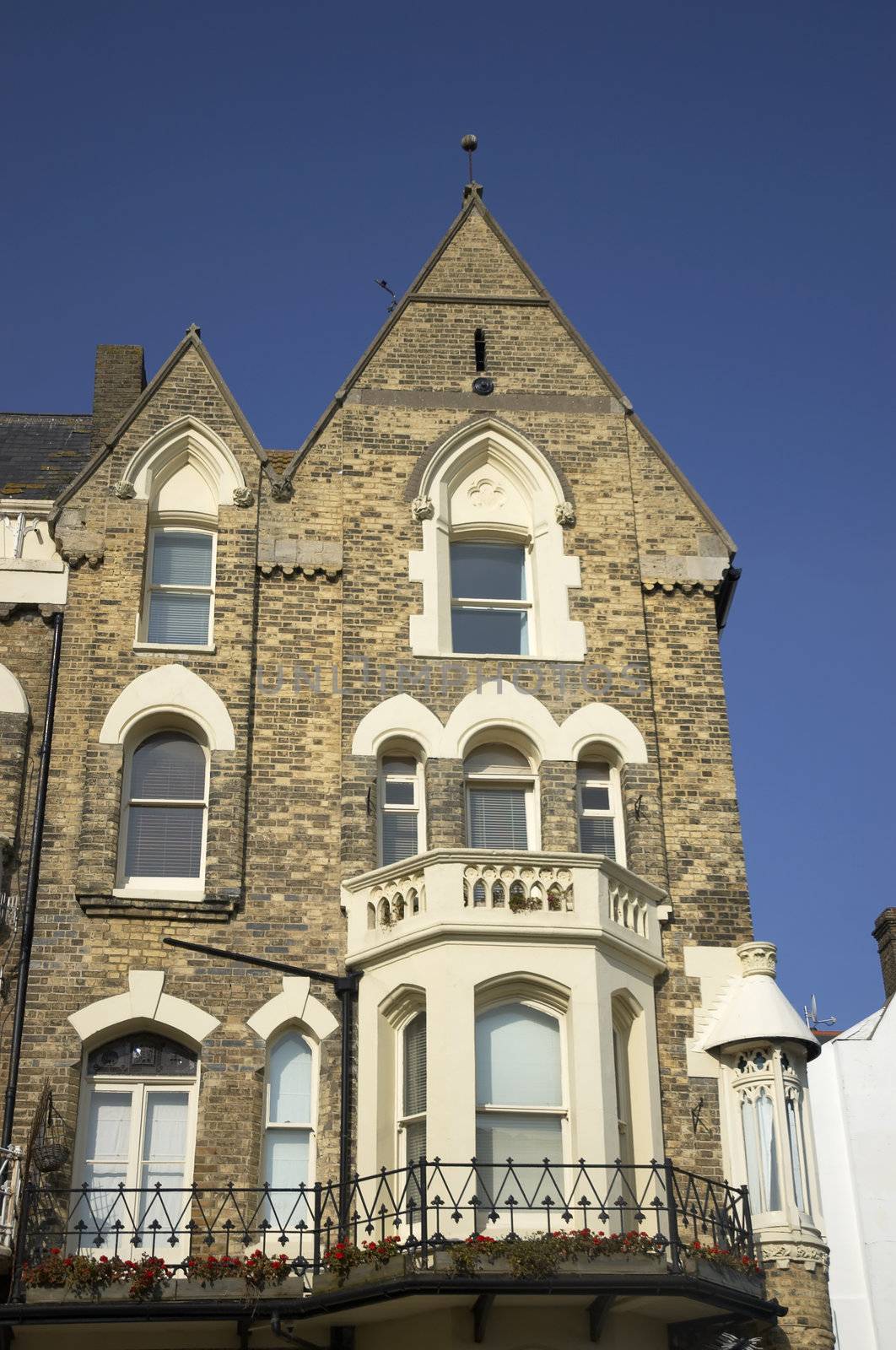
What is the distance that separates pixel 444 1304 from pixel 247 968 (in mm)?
4122

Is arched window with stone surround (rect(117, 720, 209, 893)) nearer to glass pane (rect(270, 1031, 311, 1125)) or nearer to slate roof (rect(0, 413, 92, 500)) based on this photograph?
glass pane (rect(270, 1031, 311, 1125))

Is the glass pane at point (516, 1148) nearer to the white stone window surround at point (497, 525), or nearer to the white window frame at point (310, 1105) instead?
the white window frame at point (310, 1105)

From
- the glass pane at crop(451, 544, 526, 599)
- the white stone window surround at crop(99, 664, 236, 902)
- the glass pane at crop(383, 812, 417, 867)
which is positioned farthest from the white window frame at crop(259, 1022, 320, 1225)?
the glass pane at crop(451, 544, 526, 599)

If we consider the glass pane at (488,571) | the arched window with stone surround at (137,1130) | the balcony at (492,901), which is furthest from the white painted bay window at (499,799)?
the arched window with stone surround at (137,1130)

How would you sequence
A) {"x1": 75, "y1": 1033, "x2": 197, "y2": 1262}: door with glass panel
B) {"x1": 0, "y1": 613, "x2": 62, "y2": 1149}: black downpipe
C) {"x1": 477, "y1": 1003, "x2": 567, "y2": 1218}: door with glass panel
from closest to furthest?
{"x1": 477, "y1": 1003, "x2": 567, "y2": 1218}: door with glass panel
{"x1": 75, "y1": 1033, "x2": 197, "y2": 1262}: door with glass panel
{"x1": 0, "y1": 613, "x2": 62, "y2": 1149}: black downpipe

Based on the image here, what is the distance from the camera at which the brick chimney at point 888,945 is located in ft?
97.6

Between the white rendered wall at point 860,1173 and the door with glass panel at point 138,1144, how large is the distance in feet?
A: 45.8

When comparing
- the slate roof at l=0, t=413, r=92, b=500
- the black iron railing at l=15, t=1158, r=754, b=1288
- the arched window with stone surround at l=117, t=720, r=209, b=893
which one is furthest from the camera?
the slate roof at l=0, t=413, r=92, b=500

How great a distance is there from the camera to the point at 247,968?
18.4 metres

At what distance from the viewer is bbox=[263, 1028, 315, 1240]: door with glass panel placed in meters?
17.4

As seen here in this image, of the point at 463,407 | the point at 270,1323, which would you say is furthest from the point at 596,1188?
the point at 463,407

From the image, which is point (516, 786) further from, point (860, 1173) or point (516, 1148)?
point (860, 1173)

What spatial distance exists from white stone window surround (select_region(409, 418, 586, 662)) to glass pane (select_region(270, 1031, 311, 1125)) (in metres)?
4.76

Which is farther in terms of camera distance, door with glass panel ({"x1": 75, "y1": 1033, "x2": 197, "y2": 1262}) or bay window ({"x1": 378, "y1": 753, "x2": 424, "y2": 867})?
bay window ({"x1": 378, "y1": 753, "x2": 424, "y2": 867})
